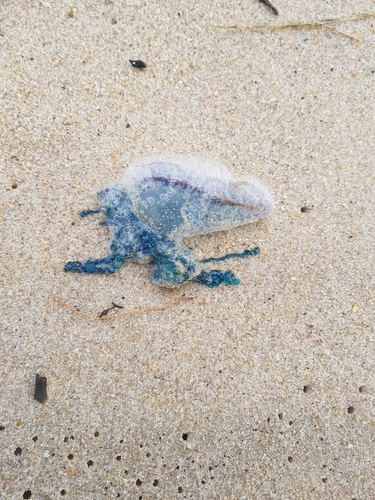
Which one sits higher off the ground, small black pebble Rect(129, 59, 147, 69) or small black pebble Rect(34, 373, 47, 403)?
small black pebble Rect(129, 59, 147, 69)

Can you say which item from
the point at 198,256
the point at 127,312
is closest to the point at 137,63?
the point at 198,256

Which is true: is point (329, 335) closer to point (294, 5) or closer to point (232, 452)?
point (232, 452)

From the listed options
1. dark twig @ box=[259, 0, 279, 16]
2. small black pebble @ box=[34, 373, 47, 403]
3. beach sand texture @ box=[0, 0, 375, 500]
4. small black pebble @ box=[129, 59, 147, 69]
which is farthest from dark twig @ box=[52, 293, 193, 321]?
dark twig @ box=[259, 0, 279, 16]

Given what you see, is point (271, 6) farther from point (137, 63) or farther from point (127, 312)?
point (127, 312)

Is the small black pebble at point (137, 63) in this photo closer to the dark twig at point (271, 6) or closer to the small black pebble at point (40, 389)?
the dark twig at point (271, 6)

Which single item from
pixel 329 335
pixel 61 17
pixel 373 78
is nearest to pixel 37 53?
pixel 61 17

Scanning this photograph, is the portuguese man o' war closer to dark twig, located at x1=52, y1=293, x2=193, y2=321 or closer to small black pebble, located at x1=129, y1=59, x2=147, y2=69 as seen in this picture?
dark twig, located at x1=52, y1=293, x2=193, y2=321
